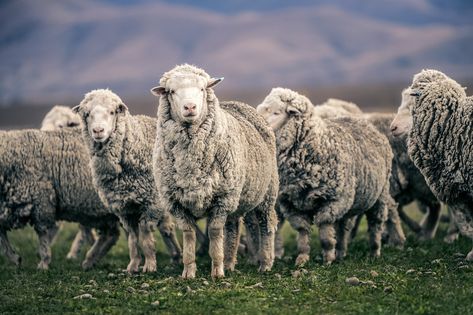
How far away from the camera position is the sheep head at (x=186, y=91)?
8773 mm

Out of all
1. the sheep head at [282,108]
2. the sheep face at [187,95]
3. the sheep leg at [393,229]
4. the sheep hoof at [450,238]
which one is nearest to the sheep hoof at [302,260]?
the sheep head at [282,108]

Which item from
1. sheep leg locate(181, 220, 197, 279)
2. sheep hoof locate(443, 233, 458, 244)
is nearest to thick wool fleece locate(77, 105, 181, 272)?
sheep leg locate(181, 220, 197, 279)

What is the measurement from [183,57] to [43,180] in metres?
188

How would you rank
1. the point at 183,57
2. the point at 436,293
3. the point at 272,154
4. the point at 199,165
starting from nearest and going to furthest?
1. the point at 436,293
2. the point at 199,165
3. the point at 272,154
4. the point at 183,57

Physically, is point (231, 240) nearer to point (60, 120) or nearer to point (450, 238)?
point (450, 238)

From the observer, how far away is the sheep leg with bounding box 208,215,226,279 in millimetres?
9000

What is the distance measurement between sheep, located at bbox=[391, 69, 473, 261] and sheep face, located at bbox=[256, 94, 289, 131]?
1757 millimetres

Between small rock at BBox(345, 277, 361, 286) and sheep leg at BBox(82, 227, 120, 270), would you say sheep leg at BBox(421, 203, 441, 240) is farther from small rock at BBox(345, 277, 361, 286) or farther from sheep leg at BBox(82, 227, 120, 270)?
small rock at BBox(345, 277, 361, 286)

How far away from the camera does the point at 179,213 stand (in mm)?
9055

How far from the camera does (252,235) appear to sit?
10.9m

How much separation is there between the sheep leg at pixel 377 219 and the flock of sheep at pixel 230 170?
17 mm

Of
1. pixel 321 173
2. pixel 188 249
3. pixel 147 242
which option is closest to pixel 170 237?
pixel 147 242

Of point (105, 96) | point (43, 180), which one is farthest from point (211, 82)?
point (43, 180)

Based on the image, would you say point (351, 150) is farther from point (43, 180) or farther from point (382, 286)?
point (43, 180)
